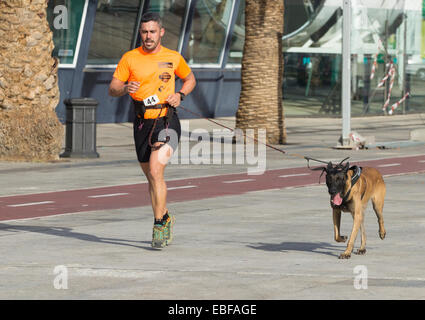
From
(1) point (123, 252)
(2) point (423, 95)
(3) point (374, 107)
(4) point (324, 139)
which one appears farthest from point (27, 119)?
(2) point (423, 95)

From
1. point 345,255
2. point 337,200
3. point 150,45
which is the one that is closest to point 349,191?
point 337,200

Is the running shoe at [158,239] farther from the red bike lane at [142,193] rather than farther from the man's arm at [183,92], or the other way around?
the red bike lane at [142,193]

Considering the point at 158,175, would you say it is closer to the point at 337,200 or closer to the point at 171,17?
the point at 337,200

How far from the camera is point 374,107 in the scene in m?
35.8

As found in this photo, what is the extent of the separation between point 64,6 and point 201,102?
6.17m

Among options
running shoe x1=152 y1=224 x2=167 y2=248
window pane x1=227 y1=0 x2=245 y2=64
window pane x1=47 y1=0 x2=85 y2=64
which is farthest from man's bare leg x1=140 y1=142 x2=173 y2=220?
window pane x1=227 y1=0 x2=245 y2=64

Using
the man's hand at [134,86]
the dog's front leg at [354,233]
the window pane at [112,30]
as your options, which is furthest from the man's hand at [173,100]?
the window pane at [112,30]

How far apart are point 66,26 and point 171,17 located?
4.17 metres

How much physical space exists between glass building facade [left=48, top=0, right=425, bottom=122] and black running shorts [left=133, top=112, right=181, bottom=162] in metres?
19.5

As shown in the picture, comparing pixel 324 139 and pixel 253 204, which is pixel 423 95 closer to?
pixel 324 139

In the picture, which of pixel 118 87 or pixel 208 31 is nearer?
pixel 118 87

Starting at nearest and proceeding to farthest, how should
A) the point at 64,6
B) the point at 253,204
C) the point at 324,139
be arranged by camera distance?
the point at 253,204 < the point at 324,139 < the point at 64,6

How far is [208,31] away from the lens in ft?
111

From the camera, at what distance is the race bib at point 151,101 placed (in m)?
10.2
